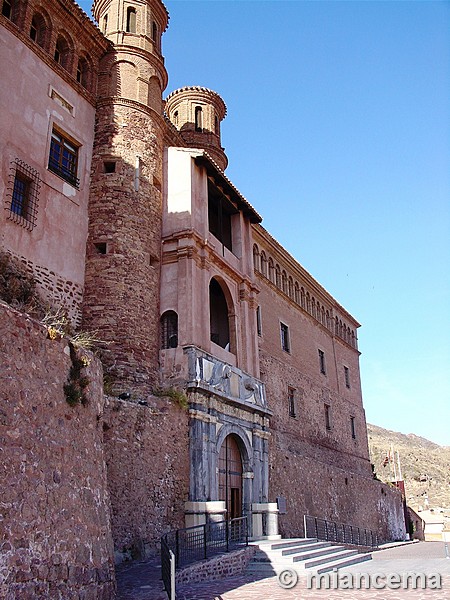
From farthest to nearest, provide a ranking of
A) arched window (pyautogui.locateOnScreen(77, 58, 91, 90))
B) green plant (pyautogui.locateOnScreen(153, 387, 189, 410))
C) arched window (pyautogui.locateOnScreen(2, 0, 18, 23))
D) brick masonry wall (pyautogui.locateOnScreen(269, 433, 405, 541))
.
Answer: brick masonry wall (pyautogui.locateOnScreen(269, 433, 405, 541)) → arched window (pyautogui.locateOnScreen(77, 58, 91, 90)) → arched window (pyautogui.locateOnScreen(2, 0, 18, 23)) → green plant (pyautogui.locateOnScreen(153, 387, 189, 410))

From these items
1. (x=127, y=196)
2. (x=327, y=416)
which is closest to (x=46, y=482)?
(x=127, y=196)

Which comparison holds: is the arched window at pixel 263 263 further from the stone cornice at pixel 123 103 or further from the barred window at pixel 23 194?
the barred window at pixel 23 194

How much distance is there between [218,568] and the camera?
1255 cm

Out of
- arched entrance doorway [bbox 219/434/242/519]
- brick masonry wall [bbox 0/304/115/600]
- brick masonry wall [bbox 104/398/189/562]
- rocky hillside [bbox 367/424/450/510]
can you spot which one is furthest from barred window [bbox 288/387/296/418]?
rocky hillside [bbox 367/424/450/510]

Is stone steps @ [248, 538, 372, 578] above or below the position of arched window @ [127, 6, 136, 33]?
below

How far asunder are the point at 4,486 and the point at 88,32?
16.0 m

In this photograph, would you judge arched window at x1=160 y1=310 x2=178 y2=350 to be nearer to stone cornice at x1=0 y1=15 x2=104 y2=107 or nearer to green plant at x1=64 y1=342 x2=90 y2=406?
green plant at x1=64 y1=342 x2=90 y2=406

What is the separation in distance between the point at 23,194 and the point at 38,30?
5584mm

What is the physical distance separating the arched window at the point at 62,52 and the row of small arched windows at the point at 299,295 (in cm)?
1154

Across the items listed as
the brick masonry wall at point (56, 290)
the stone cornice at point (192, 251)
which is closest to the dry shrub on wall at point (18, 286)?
the brick masonry wall at point (56, 290)

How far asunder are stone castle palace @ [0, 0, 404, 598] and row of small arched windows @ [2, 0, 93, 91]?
45 mm

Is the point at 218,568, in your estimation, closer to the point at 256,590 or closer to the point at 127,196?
the point at 256,590

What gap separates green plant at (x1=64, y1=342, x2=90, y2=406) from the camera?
9312 millimetres

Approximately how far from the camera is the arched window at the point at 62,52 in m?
17.8
